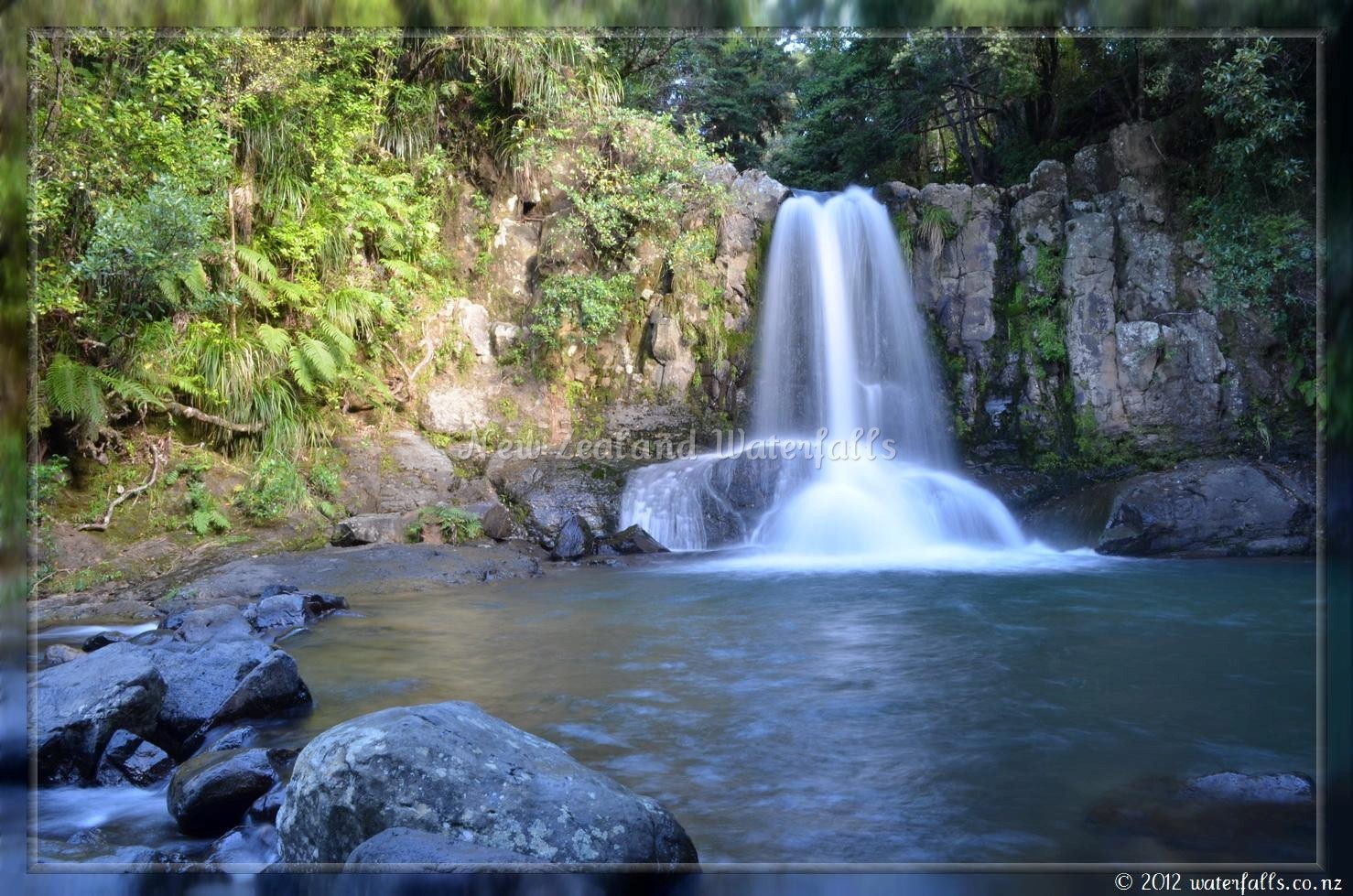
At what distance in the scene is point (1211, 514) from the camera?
32.2 feet

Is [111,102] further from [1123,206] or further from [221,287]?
[1123,206]

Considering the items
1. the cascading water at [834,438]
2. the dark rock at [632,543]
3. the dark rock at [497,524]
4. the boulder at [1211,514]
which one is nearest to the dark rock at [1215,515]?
the boulder at [1211,514]

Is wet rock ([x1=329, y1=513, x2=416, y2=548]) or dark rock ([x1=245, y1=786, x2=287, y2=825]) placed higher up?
wet rock ([x1=329, y1=513, x2=416, y2=548])

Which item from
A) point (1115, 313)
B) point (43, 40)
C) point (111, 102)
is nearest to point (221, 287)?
point (111, 102)

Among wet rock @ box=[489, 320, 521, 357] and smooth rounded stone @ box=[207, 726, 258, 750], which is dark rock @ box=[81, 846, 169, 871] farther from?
wet rock @ box=[489, 320, 521, 357]

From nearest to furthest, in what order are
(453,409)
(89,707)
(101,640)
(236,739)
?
1. (89,707)
2. (236,739)
3. (101,640)
4. (453,409)

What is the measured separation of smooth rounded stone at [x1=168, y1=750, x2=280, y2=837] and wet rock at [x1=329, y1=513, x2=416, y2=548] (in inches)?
250

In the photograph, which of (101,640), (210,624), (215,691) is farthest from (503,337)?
(215,691)

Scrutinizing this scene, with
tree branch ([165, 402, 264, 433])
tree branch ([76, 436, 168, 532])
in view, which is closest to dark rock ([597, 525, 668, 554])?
tree branch ([165, 402, 264, 433])

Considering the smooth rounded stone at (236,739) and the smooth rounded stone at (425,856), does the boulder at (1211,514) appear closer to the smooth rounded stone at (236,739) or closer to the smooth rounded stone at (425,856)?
the smooth rounded stone at (236,739)

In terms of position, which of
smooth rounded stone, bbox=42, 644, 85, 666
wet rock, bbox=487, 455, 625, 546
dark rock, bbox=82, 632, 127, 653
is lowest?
dark rock, bbox=82, 632, 127, 653

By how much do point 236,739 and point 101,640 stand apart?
2594mm

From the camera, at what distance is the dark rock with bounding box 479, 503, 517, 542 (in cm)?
1020

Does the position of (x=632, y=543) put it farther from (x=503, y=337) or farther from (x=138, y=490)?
(x=138, y=490)
